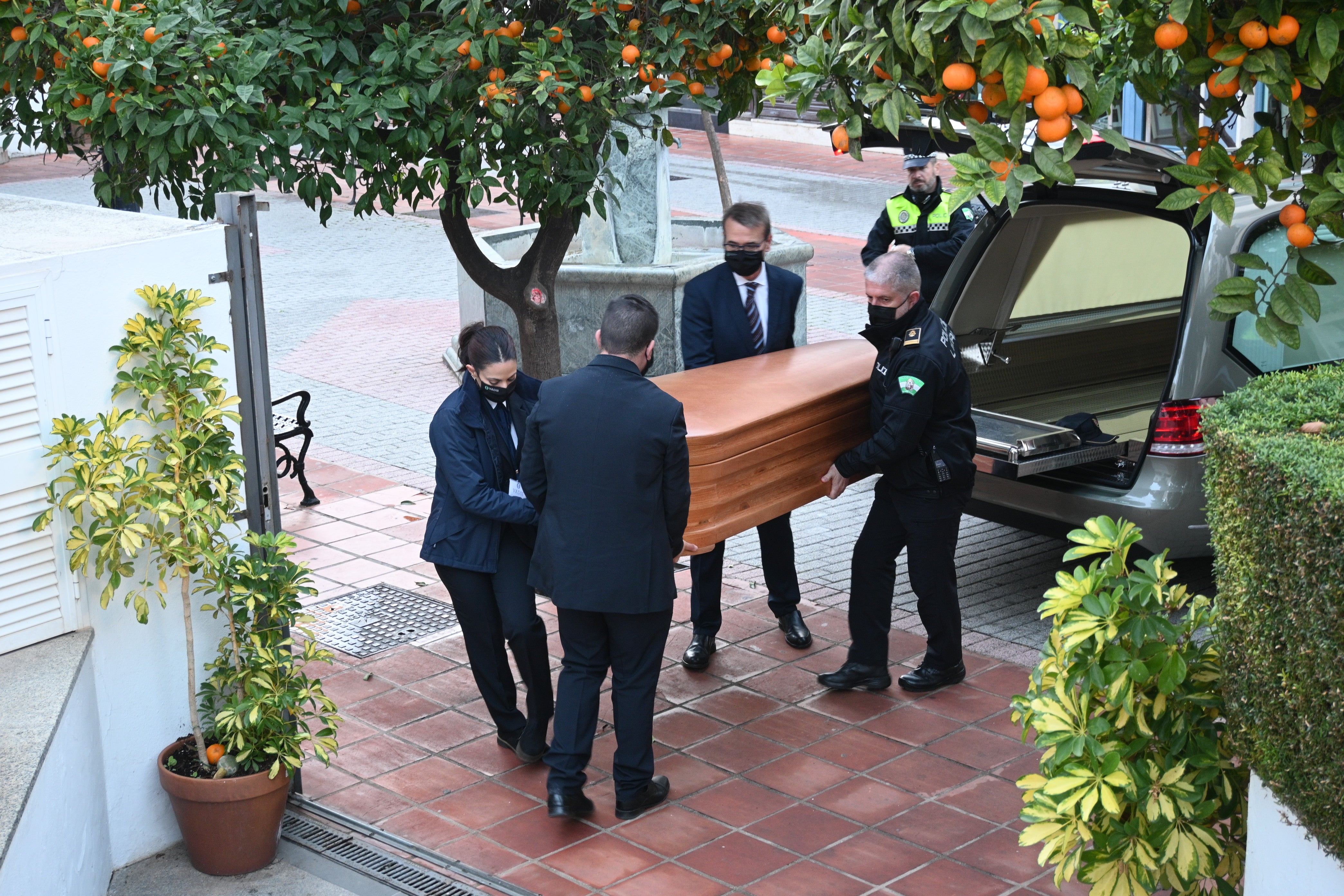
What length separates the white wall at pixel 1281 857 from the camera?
3.00 metres

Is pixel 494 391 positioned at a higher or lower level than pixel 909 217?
lower

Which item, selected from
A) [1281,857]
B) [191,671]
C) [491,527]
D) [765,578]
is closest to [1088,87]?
[1281,857]

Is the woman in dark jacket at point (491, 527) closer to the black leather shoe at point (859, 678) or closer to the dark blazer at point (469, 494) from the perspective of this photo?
the dark blazer at point (469, 494)

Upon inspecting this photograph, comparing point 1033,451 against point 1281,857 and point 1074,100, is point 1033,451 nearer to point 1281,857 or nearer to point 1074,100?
point 1281,857

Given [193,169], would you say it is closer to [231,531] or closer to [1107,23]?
[231,531]

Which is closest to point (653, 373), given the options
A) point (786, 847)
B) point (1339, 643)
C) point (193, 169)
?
point (193, 169)

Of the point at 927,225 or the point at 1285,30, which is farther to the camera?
the point at 927,225

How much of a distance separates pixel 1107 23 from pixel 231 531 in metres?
3.27

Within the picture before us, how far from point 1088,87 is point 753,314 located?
3.36 meters

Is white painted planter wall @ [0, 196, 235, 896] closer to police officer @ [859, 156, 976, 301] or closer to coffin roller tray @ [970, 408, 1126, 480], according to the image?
coffin roller tray @ [970, 408, 1126, 480]

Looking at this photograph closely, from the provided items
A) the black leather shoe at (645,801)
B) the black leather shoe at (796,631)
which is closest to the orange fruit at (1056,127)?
the black leather shoe at (645,801)

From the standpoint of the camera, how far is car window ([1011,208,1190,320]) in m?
7.79

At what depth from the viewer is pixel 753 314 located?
5.97 meters

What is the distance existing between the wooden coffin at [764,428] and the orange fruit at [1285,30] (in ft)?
8.37
